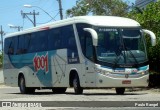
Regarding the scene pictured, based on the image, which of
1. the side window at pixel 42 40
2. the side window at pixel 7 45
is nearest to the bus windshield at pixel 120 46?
the side window at pixel 42 40

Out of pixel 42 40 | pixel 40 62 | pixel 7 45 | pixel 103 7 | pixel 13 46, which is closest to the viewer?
pixel 42 40

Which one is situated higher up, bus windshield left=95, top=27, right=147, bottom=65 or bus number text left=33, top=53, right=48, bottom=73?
bus windshield left=95, top=27, right=147, bottom=65

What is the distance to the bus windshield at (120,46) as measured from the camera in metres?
21.5

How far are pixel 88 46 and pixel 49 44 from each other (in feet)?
13.7

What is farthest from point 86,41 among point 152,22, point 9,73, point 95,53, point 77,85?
point 9,73

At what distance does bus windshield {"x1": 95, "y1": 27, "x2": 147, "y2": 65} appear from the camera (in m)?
21.5

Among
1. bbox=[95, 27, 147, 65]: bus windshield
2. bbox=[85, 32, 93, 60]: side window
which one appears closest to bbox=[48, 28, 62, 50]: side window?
bbox=[85, 32, 93, 60]: side window

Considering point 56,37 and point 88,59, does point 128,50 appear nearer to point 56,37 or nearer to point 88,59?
point 88,59

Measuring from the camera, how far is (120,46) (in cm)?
2175

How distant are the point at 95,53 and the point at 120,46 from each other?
48.4 inches

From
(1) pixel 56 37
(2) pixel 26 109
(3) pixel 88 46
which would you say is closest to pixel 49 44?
(1) pixel 56 37

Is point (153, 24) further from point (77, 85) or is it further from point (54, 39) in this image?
point (77, 85)

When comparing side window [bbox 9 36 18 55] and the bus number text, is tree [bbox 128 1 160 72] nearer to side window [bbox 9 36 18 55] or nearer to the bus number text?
the bus number text

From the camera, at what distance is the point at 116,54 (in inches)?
851
